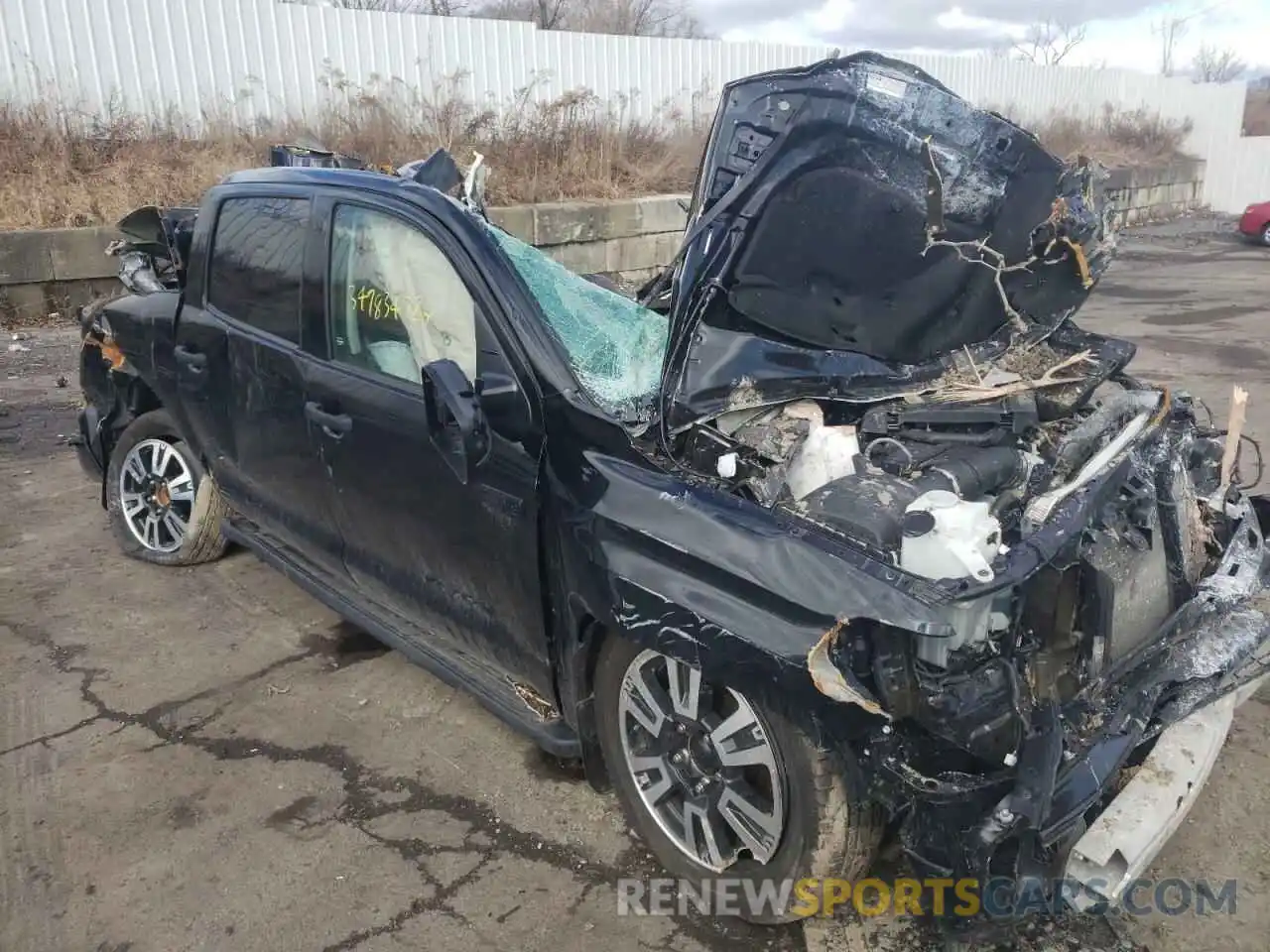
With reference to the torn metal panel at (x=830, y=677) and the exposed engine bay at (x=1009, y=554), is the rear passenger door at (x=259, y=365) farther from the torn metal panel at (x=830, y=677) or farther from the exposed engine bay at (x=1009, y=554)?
the torn metal panel at (x=830, y=677)

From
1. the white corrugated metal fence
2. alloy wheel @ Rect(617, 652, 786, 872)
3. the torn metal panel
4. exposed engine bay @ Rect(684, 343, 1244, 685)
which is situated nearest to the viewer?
the torn metal panel

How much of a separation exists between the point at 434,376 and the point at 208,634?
2228 millimetres

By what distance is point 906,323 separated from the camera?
3.23m

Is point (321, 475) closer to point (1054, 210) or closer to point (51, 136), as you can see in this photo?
point (1054, 210)

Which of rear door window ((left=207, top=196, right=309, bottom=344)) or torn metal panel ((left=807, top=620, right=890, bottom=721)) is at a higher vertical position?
rear door window ((left=207, top=196, right=309, bottom=344))

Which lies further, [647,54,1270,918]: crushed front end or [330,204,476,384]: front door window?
[330,204,476,384]: front door window

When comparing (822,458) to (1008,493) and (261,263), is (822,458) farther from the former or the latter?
(261,263)

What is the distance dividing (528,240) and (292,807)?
876cm

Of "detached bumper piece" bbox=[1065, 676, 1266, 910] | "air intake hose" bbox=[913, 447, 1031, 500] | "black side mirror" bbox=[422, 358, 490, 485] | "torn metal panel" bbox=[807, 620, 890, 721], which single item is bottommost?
"detached bumper piece" bbox=[1065, 676, 1266, 910]

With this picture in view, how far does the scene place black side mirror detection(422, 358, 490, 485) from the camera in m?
2.61

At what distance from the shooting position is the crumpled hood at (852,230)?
3006mm

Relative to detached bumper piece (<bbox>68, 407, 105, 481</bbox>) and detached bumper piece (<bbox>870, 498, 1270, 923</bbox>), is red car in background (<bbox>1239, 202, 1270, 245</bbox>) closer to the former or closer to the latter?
detached bumper piece (<bbox>870, 498, 1270, 923</bbox>)

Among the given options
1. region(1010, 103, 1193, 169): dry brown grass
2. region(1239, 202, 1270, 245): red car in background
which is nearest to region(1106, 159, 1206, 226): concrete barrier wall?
region(1010, 103, 1193, 169): dry brown grass

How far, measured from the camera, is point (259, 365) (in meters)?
3.67
